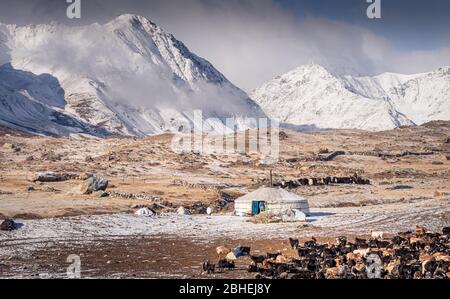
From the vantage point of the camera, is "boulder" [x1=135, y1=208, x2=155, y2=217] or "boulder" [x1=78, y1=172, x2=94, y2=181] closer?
"boulder" [x1=135, y1=208, x2=155, y2=217]

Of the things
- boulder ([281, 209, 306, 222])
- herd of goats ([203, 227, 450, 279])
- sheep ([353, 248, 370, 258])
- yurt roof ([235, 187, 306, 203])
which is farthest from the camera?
yurt roof ([235, 187, 306, 203])

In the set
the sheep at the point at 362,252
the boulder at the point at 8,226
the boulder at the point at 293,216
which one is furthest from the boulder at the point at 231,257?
the boulder at the point at 293,216

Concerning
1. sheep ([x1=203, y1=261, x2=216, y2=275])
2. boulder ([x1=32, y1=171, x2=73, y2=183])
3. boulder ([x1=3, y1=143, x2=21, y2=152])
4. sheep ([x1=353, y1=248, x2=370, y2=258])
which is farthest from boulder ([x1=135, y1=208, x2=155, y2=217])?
boulder ([x1=3, y1=143, x2=21, y2=152])

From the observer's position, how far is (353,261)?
24.0 m

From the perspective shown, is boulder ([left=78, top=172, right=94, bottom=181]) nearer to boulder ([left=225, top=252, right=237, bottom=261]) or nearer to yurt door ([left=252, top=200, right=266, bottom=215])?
yurt door ([left=252, top=200, right=266, bottom=215])

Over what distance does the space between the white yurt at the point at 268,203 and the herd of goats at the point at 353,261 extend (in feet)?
45.8

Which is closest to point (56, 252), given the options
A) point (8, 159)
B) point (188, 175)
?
point (188, 175)

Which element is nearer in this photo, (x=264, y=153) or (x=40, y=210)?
(x=40, y=210)

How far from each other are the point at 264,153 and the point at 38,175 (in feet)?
166

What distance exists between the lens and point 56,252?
27.9 meters

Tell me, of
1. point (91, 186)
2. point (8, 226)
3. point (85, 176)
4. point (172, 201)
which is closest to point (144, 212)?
point (172, 201)

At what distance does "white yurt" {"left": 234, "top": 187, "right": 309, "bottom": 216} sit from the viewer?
1750 inches

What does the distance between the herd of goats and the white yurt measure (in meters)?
14.0
